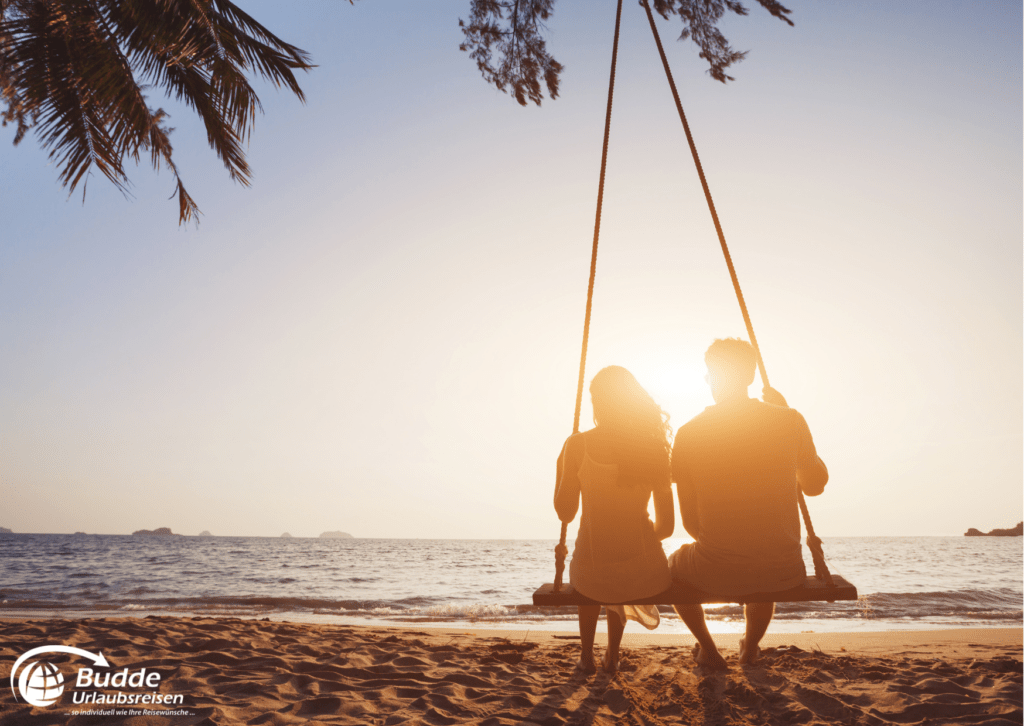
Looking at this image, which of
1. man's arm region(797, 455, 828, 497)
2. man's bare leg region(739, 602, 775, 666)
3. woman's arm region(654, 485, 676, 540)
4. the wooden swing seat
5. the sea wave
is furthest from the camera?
the sea wave

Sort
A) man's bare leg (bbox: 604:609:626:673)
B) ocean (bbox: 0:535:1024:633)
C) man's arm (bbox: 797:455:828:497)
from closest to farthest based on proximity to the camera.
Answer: man's arm (bbox: 797:455:828:497)
man's bare leg (bbox: 604:609:626:673)
ocean (bbox: 0:535:1024:633)

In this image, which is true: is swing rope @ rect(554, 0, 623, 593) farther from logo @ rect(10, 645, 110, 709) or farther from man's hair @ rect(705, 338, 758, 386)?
logo @ rect(10, 645, 110, 709)

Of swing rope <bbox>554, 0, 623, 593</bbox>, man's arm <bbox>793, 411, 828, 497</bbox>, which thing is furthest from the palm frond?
man's arm <bbox>793, 411, 828, 497</bbox>

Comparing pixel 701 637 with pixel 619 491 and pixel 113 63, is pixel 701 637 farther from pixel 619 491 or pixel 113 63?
pixel 113 63

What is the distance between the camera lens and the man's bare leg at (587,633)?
3.13 m

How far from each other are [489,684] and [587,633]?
61cm

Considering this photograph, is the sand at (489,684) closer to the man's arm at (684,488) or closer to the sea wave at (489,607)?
the man's arm at (684,488)

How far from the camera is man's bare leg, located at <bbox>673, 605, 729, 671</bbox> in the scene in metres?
2.93

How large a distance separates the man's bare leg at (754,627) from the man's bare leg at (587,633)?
A: 0.80m

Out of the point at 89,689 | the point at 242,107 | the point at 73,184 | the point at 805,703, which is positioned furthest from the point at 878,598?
the point at 73,184

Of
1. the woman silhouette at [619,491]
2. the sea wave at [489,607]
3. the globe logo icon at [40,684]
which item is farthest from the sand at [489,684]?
the sea wave at [489,607]

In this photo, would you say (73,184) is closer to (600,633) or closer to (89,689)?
(89,689)

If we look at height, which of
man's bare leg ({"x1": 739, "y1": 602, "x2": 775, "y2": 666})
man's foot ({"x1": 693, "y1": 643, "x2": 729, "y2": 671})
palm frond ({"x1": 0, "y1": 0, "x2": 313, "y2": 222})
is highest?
palm frond ({"x1": 0, "y1": 0, "x2": 313, "y2": 222})

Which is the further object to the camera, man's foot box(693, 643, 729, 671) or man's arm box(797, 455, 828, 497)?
man's foot box(693, 643, 729, 671)
